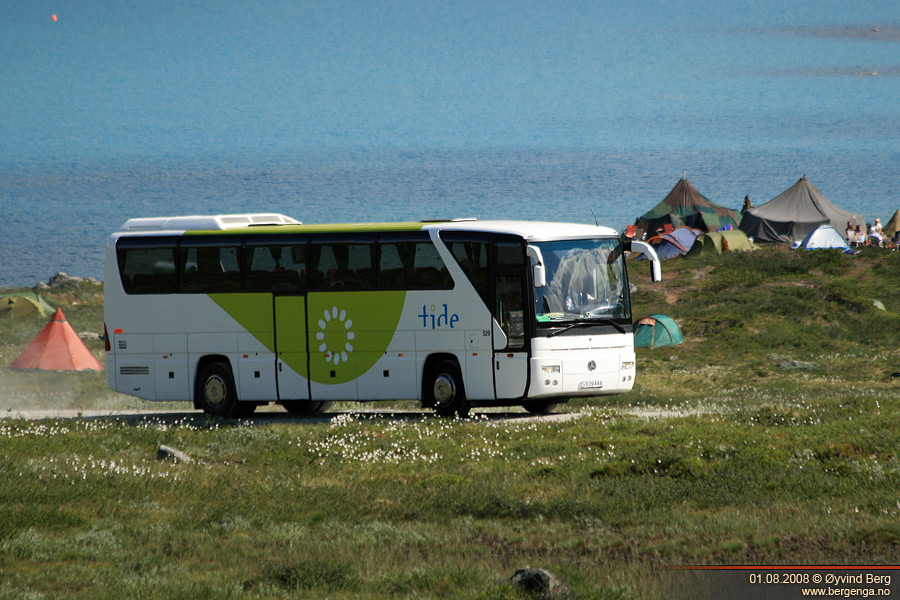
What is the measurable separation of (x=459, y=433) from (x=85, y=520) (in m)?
7.60

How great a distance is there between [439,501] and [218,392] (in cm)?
1039

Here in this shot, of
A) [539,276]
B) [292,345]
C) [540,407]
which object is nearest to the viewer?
[539,276]

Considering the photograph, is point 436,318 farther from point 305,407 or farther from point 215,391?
point 305,407

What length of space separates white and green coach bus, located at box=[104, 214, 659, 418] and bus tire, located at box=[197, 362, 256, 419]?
3cm

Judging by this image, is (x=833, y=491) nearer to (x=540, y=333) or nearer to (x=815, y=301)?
(x=540, y=333)

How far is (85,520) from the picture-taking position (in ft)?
37.7

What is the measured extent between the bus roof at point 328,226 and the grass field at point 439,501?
3456 mm

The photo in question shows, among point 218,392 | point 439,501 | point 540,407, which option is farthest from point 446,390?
point 439,501

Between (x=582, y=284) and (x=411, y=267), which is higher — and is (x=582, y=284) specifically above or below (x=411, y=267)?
below

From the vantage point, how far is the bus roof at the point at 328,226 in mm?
19812

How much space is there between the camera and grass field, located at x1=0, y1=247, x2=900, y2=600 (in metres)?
9.20

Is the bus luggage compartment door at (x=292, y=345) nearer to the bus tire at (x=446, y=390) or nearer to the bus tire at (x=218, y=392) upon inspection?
the bus tire at (x=218, y=392)

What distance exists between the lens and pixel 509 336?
19.5 metres

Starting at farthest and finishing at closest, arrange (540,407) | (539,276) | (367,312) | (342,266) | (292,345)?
(540,407), (292,345), (342,266), (367,312), (539,276)
